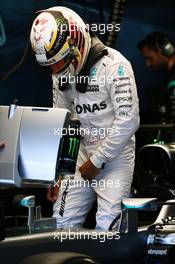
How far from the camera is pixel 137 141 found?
4246 millimetres

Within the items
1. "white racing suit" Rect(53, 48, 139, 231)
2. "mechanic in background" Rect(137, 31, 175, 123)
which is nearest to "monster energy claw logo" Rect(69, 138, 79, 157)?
"white racing suit" Rect(53, 48, 139, 231)

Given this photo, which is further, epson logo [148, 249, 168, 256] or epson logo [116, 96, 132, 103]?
epson logo [116, 96, 132, 103]

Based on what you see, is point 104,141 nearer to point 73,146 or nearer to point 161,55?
point 73,146

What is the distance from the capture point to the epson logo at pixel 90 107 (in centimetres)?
307

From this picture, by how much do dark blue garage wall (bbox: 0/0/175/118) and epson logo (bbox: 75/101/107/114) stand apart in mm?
1404

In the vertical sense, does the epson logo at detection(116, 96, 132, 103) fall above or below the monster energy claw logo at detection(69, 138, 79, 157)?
above

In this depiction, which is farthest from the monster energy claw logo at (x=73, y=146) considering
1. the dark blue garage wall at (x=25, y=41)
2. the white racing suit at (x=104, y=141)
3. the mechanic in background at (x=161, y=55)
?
the mechanic in background at (x=161, y=55)

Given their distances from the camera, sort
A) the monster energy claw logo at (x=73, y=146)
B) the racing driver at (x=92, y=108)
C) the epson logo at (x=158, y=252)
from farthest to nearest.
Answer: the racing driver at (x=92, y=108) < the epson logo at (x=158, y=252) < the monster energy claw logo at (x=73, y=146)

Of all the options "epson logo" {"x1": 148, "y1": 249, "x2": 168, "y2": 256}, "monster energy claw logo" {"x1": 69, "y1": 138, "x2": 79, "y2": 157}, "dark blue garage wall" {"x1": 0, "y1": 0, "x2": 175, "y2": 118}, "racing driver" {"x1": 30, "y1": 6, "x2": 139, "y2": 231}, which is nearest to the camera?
"monster energy claw logo" {"x1": 69, "y1": 138, "x2": 79, "y2": 157}

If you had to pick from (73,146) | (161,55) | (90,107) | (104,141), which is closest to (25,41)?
(161,55)

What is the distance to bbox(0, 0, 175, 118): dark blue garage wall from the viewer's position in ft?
14.8

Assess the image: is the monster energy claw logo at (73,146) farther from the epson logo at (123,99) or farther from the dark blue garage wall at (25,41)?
the dark blue garage wall at (25,41)

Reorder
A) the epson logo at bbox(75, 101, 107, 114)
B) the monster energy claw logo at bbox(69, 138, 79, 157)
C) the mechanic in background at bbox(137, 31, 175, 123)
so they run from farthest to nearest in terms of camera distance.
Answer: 1. the mechanic in background at bbox(137, 31, 175, 123)
2. the epson logo at bbox(75, 101, 107, 114)
3. the monster energy claw logo at bbox(69, 138, 79, 157)

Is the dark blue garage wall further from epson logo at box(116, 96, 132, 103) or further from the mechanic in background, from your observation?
epson logo at box(116, 96, 132, 103)
